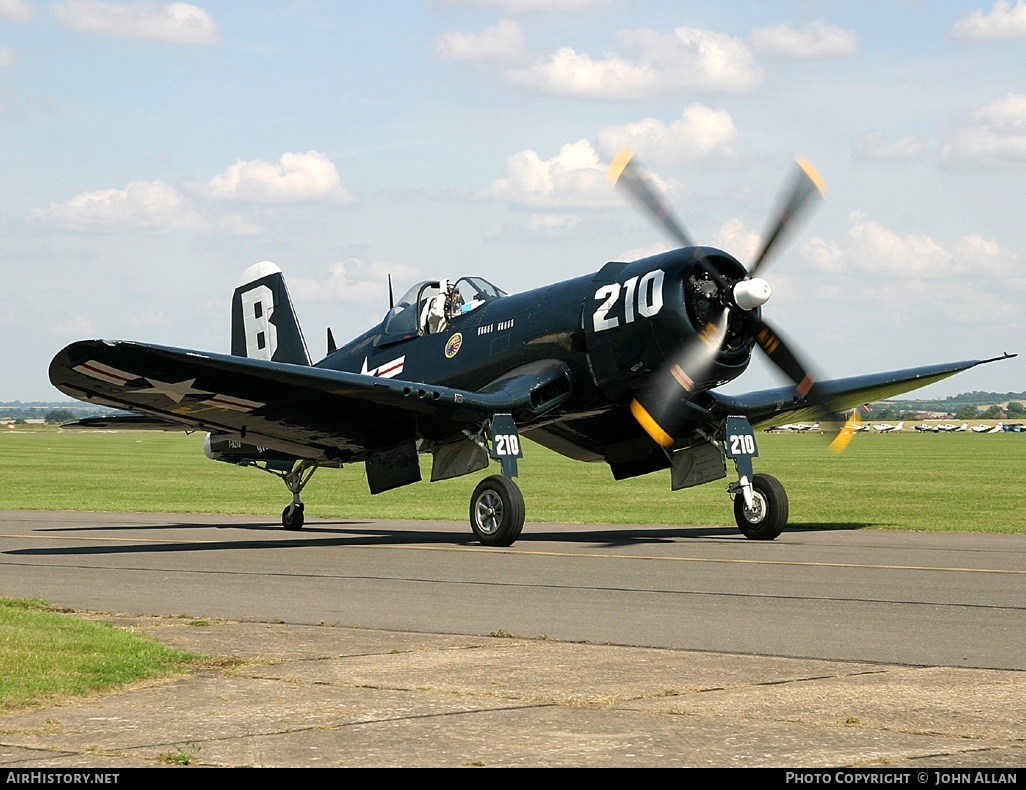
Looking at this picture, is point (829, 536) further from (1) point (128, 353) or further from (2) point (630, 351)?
(1) point (128, 353)

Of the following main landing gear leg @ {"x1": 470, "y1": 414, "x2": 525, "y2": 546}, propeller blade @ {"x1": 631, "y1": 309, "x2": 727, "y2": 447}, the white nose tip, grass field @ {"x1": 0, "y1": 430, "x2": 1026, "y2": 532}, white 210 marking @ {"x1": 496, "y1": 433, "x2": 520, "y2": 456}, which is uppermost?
the white nose tip

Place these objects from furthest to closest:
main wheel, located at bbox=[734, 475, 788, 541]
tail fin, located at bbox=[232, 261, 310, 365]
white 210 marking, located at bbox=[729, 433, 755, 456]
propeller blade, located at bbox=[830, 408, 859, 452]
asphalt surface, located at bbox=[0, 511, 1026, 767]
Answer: tail fin, located at bbox=[232, 261, 310, 365]
propeller blade, located at bbox=[830, 408, 859, 452]
white 210 marking, located at bbox=[729, 433, 755, 456]
main wheel, located at bbox=[734, 475, 788, 541]
asphalt surface, located at bbox=[0, 511, 1026, 767]

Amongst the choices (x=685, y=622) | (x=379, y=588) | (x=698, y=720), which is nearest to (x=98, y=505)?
(x=379, y=588)

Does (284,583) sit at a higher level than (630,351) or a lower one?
lower

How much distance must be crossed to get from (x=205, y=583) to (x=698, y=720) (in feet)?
25.9

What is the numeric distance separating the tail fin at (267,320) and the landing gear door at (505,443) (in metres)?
6.58

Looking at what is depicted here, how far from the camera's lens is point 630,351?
1708 centimetres

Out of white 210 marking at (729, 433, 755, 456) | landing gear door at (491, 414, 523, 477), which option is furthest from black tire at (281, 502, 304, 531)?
white 210 marking at (729, 433, 755, 456)

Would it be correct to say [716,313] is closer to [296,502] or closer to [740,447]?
[740,447]

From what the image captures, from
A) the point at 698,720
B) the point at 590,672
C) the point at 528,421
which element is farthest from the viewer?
the point at 528,421

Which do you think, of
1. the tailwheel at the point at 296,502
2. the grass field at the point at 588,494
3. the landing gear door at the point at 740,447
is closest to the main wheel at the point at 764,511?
the landing gear door at the point at 740,447

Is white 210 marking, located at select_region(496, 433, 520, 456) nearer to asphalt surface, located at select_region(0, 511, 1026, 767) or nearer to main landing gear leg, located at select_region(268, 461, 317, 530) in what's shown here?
main landing gear leg, located at select_region(268, 461, 317, 530)

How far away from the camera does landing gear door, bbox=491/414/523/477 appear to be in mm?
17312
